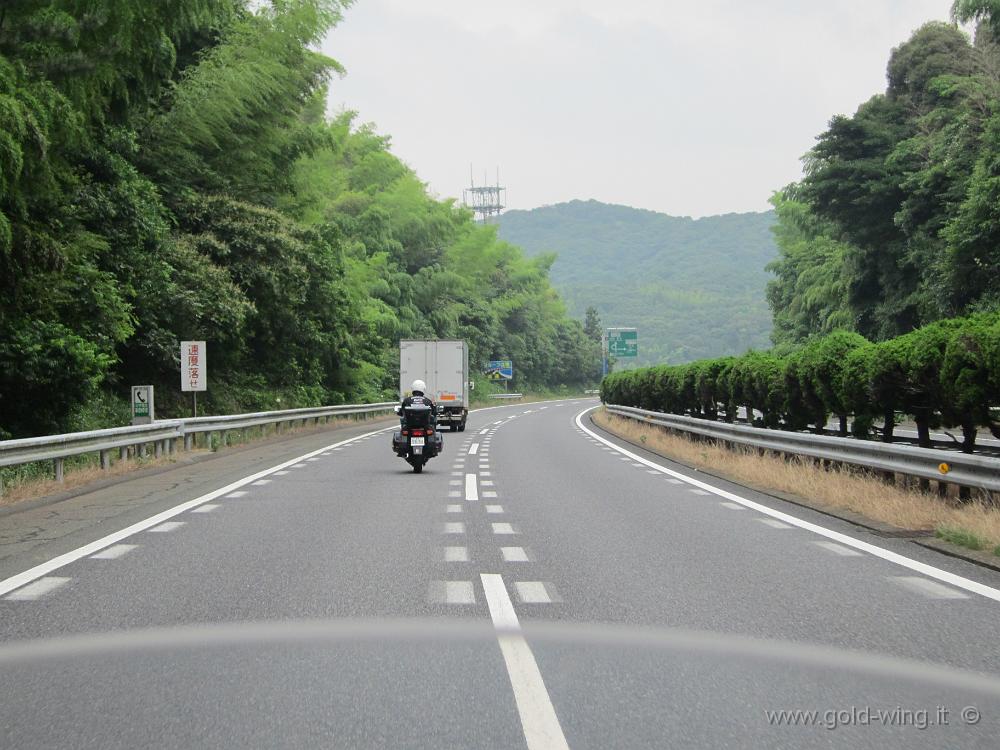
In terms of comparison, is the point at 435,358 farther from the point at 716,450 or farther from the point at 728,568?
the point at 728,568

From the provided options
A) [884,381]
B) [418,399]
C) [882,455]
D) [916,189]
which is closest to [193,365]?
[418,399]

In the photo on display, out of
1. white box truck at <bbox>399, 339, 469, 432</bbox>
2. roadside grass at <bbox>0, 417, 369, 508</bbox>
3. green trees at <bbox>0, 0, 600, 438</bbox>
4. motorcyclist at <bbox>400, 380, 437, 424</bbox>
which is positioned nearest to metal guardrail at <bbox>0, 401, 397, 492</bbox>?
roadside grass at <bbox>0, 417, 369, 508</bbox>

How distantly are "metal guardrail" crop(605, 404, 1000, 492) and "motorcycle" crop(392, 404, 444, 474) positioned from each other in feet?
17.8

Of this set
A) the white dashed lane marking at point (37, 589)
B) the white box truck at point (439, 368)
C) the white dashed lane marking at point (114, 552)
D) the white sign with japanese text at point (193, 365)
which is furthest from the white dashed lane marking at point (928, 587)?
the white box truck at point (439, 368)

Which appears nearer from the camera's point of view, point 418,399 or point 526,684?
point 526,684

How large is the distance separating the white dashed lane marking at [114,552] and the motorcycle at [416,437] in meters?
9.02

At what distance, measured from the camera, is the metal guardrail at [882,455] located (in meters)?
10.5

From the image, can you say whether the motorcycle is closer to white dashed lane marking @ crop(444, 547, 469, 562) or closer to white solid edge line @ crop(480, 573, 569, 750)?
white dashed lane marking @ crop(444, 547, 469, 562)

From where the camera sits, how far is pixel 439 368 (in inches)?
1576

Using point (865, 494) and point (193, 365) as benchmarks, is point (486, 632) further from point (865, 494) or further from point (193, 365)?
point (193, 365)

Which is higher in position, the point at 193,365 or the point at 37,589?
the point at 193,365

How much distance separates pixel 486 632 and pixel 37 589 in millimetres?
3409

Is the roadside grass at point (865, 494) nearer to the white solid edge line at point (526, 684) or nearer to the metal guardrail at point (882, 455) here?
the metal guardrail at point (882, 455)

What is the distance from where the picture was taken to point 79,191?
77.8 feet
